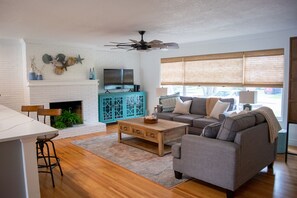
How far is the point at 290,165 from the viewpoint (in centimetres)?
379

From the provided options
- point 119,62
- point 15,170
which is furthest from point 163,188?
point 119,62

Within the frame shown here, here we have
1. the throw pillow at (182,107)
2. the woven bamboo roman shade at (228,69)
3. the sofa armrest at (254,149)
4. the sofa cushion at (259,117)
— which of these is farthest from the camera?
the throw pillow at (182,107)

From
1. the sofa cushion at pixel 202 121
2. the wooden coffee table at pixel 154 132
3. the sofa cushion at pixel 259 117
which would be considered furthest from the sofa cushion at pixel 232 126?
the sofa cushion at pixel 202 121

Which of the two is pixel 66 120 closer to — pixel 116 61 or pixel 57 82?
pixel 57 82

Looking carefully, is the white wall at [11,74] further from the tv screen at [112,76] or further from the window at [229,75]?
the window at [229,75]

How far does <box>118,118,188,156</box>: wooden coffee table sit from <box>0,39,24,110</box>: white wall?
2.77 meters

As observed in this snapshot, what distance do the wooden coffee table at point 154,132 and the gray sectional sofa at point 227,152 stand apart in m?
0.96

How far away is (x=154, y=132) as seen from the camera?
13.9ft

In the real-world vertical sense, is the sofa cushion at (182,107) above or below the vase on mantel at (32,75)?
below

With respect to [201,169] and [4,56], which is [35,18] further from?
[201,169]

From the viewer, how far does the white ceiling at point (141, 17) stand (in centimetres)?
294

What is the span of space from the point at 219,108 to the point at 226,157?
2.68 meters

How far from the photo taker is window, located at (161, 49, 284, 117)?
16.4 feet

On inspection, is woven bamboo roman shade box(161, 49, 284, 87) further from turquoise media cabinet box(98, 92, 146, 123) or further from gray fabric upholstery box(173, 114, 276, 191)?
gray fabric upholstery box(173, 114, 276, 191)
